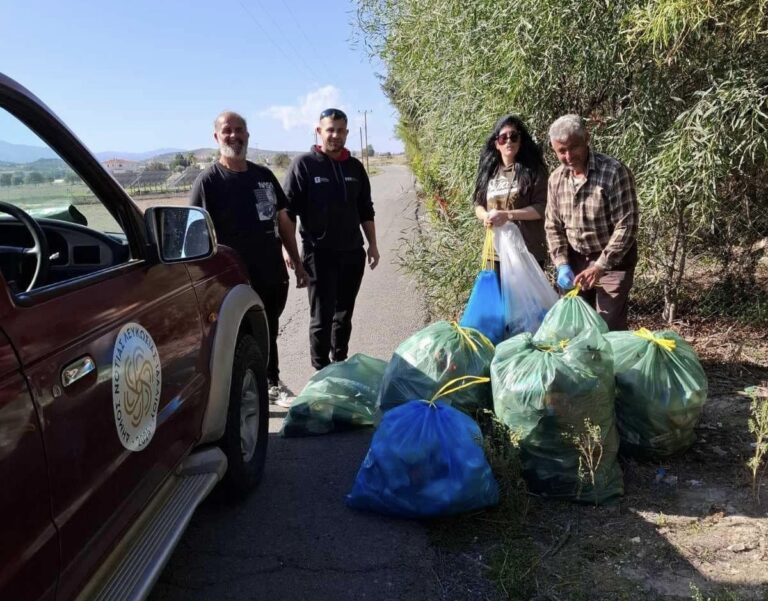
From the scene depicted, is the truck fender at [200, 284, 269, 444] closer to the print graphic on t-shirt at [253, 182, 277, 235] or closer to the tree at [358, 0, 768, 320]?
the print graphic on t-shirt at [253, 182, 277, 235]

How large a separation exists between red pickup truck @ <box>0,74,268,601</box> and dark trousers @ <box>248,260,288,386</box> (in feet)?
2.83

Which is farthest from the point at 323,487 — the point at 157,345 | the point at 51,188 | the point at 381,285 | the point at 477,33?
the point at 381,285

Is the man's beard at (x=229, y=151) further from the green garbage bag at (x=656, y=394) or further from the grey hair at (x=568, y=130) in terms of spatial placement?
the green garbage bag at (x=656, y=394)

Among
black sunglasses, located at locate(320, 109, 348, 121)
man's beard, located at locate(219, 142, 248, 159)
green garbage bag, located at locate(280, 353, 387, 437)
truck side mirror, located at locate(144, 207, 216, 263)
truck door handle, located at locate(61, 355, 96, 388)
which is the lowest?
green garbage bag, located at locate(280, 353, 387, 437)

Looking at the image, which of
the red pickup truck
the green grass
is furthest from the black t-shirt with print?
the green grass

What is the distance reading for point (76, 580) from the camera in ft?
5.42

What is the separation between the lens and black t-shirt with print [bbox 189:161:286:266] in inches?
162

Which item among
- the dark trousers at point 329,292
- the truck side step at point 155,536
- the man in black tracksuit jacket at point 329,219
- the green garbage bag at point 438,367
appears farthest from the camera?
the dark trousers at point 329,292

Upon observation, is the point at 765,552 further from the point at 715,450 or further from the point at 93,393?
the point at 93,393

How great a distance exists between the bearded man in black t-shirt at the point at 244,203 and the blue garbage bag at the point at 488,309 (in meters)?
1.35

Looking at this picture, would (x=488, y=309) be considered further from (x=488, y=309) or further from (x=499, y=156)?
(x=499, y=156)

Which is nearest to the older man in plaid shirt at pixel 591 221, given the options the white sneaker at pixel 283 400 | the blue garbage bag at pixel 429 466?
the blue garbage bag at pixel 429 466

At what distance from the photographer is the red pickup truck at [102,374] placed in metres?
1.48

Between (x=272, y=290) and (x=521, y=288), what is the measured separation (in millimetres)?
1699
